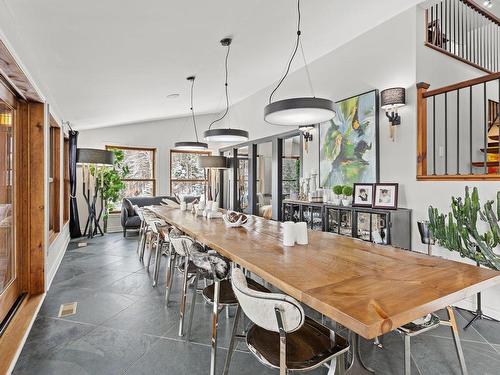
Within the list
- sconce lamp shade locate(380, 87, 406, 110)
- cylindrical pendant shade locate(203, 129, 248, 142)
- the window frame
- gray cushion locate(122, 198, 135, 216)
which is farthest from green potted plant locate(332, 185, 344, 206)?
gray cushion locate(122, 198, 135, 216)

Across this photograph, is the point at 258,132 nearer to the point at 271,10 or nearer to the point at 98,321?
the point at 271,10

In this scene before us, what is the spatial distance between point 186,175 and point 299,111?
659 centimetres

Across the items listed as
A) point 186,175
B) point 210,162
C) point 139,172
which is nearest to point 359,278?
point 210,162

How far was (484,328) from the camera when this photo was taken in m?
2.60

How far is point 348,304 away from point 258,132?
564cm

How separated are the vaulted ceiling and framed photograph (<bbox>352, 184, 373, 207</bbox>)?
5.97 ft

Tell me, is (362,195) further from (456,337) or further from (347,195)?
(456,337)

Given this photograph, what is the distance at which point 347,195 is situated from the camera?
391 cm

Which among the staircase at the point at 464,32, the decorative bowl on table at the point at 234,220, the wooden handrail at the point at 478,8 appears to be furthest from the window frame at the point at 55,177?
the wooden handrail at the point at 478,8

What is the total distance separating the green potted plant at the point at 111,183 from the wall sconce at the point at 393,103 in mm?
5717

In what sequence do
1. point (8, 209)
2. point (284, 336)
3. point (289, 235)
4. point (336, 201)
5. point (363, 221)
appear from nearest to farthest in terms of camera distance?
point (284, 336)
point (289, 235)
point (8, 209)
point (363, 221)
point (336, 201)

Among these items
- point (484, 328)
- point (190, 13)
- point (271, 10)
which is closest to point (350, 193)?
point (484, 328)

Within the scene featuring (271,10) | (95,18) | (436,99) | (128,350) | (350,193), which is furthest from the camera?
(350,193)

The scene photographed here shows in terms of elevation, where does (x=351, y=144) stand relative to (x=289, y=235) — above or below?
above
